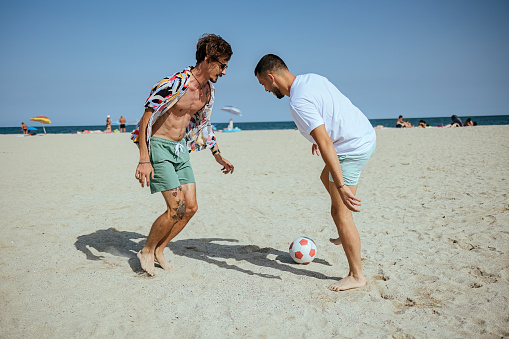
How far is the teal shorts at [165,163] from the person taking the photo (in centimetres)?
368

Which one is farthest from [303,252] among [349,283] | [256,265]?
[349,283]

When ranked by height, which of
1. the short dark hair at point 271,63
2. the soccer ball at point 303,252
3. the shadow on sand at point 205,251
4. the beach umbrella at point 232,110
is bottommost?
the shadow on sand at point 205,251

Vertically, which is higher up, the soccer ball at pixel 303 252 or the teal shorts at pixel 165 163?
the teal shorts at pixel 165 163

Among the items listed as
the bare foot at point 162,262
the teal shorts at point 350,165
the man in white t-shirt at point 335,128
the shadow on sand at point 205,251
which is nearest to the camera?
the man in white t-shirt at point 335,128

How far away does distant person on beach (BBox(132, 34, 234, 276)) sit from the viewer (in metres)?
3.51

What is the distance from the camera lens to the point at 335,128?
125 inches

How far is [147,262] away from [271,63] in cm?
233

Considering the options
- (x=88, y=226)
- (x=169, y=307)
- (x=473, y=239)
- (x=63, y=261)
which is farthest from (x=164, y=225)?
(x=473, y=239)

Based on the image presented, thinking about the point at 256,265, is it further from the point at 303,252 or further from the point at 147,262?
the point at 147,262

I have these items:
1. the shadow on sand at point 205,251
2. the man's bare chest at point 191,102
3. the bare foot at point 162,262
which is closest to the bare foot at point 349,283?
the shadow on sand at point 205,251

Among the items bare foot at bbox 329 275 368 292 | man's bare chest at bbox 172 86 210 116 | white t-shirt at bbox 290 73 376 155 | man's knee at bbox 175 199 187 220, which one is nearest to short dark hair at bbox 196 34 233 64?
man's bare chest at bbox 172 86 210 116

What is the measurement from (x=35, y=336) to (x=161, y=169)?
1.70m

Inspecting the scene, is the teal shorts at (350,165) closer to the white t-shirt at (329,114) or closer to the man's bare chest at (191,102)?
the white t-shirt at (329,114)

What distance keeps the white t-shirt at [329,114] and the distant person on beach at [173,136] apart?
103 centimetres
